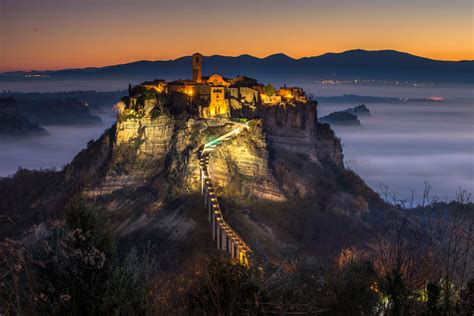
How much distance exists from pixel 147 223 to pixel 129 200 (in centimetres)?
703

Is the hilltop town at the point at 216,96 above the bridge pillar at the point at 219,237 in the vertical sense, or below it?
above

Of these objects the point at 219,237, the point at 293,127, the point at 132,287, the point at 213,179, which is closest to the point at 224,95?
the point at 293,127

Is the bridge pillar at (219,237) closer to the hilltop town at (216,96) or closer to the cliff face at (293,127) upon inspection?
the hilltop town at (216,96)

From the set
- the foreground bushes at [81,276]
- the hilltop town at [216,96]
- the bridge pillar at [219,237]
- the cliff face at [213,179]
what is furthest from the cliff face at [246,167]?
the foreground bushes at [81,276]

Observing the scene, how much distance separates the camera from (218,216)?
7288cm

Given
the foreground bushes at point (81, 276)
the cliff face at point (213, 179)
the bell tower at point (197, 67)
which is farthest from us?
the bell tower at point (197, 67)

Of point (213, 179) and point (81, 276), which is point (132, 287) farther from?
point (213, 179)

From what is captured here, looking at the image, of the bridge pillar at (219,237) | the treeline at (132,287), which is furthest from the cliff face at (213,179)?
the treeline at (132,287)

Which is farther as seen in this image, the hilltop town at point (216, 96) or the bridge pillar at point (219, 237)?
the hilltop town at point (216, 96)

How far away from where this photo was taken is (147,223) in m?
78.0

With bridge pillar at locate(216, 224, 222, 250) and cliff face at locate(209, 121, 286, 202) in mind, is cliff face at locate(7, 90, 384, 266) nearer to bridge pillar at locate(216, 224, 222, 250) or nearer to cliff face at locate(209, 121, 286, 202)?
cliff face at locate(209, 121, 286, 202)

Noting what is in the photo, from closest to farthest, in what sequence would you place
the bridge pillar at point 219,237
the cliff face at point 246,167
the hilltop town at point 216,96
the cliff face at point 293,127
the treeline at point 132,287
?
the treeline at point 132,287 < the bridge pillar at point 219,237 < the cliff face at point 246,167 < the hilltop town at point 216,96 < the cliff face at point 293,127

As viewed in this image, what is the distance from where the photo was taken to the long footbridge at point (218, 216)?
6503cm

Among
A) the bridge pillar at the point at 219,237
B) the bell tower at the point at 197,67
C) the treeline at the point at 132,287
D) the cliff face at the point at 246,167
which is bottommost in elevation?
the bridge pillar at the point at 219,237
